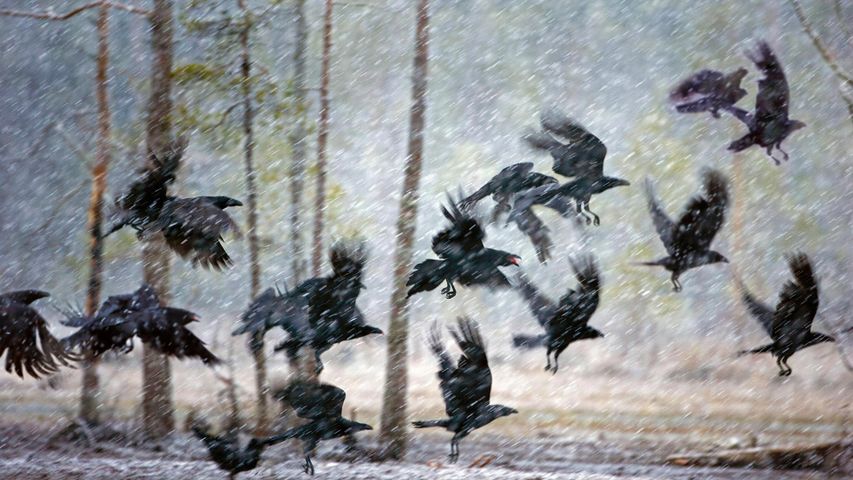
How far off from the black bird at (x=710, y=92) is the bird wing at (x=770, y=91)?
0.18 feet

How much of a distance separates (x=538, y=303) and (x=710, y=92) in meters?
0.64

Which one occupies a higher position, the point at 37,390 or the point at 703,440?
the point at 37,390

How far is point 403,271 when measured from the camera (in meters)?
3.59

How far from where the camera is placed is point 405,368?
11.9 feet

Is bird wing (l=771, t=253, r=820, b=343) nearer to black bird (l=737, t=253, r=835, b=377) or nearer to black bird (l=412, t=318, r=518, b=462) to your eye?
black bird (l=737, t=253, r=835, b=377)

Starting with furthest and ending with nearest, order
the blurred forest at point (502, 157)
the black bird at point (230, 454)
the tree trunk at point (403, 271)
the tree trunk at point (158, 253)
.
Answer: the blurred forest at point (502, 157), the tree trunk at point (158, 253), the tree trunk at point (403, 271), the black bird at point (230, 454)

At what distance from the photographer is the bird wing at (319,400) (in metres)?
2.09

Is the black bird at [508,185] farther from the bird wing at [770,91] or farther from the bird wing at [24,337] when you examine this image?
the bird wing at [24,337]

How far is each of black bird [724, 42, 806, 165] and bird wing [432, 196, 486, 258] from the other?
639 mm

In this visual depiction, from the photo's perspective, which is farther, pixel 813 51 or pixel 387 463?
pixel 813 51

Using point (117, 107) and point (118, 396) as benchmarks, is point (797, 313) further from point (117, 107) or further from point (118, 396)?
point (117, 107)

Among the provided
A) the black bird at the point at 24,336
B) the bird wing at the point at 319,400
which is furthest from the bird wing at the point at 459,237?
the black bird at the point at 24,336

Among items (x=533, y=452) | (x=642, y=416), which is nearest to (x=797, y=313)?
(x=533, y=452)

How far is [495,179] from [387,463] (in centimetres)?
182
